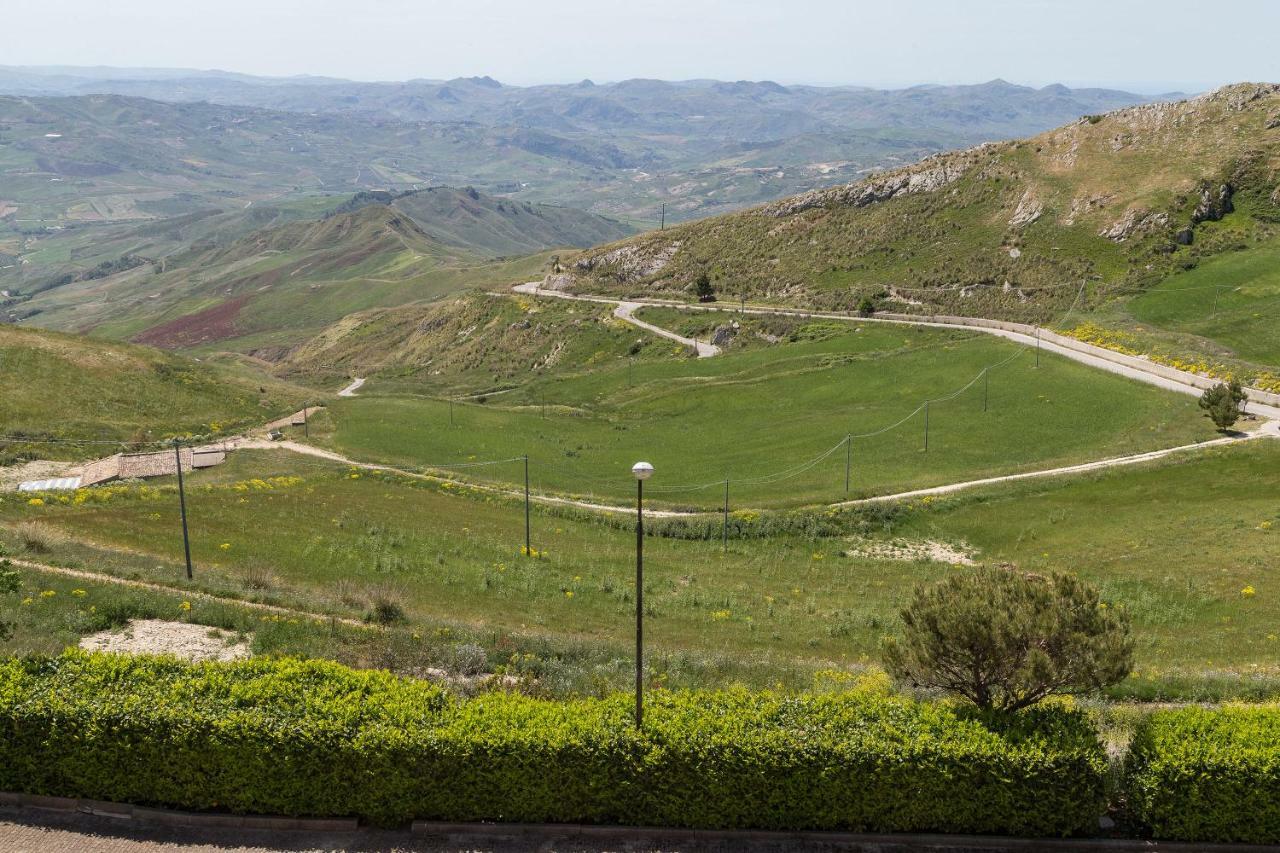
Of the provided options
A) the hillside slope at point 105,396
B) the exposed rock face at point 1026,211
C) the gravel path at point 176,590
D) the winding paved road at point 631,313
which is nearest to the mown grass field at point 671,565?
the gravel path at point 176,590

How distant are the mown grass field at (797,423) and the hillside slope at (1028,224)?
2362 centimetres

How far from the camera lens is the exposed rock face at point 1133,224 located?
102m

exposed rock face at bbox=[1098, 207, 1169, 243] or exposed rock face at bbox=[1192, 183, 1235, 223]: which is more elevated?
exposed rock face at bbox=[1192, 183, 1235, 223]

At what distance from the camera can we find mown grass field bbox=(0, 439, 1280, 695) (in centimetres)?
2580

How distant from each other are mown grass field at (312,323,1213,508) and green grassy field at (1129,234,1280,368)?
58.4 feet

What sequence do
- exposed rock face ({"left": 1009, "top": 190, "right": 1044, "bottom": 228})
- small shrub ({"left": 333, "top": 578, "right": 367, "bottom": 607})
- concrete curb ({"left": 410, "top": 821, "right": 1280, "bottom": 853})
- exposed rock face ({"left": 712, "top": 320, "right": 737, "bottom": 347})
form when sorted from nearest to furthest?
concrete curb ({"left": 410, "top": 821, "right": 1280, "bottom": 853}) < small shrub ({"left": 333, "top": 578, "right": 367, "bottom": 607}) < exposed rock face ({"left": 712, "top": 320, "right": 737, "bottom": 347}) < exposed rock face ({"left": 1009, "top": 190, "right": 1044, "bottom": 228})

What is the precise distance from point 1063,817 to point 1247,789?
11.4 ft

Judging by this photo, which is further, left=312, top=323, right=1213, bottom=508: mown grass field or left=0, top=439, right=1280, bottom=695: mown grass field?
left=312, top=323, right=1213, bottom=508: mown grass field

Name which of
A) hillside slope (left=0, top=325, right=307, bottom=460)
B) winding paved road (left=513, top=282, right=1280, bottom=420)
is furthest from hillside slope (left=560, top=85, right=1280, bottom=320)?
hillside slope (left=0, top=325, right=307, bottom=460)

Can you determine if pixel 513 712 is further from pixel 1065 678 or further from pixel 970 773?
pixel 1065 678

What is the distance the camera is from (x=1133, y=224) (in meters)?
104

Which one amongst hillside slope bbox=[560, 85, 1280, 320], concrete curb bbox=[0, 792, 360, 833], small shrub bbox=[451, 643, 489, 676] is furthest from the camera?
hillside slope bbox=[560, 85, 1280, 320]

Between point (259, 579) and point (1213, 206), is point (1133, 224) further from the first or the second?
point (259, 579)

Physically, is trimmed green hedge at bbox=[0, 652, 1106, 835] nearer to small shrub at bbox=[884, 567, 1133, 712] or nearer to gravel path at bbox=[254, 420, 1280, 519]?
small shrub at bbox=[884, 567, 1133, 712]
